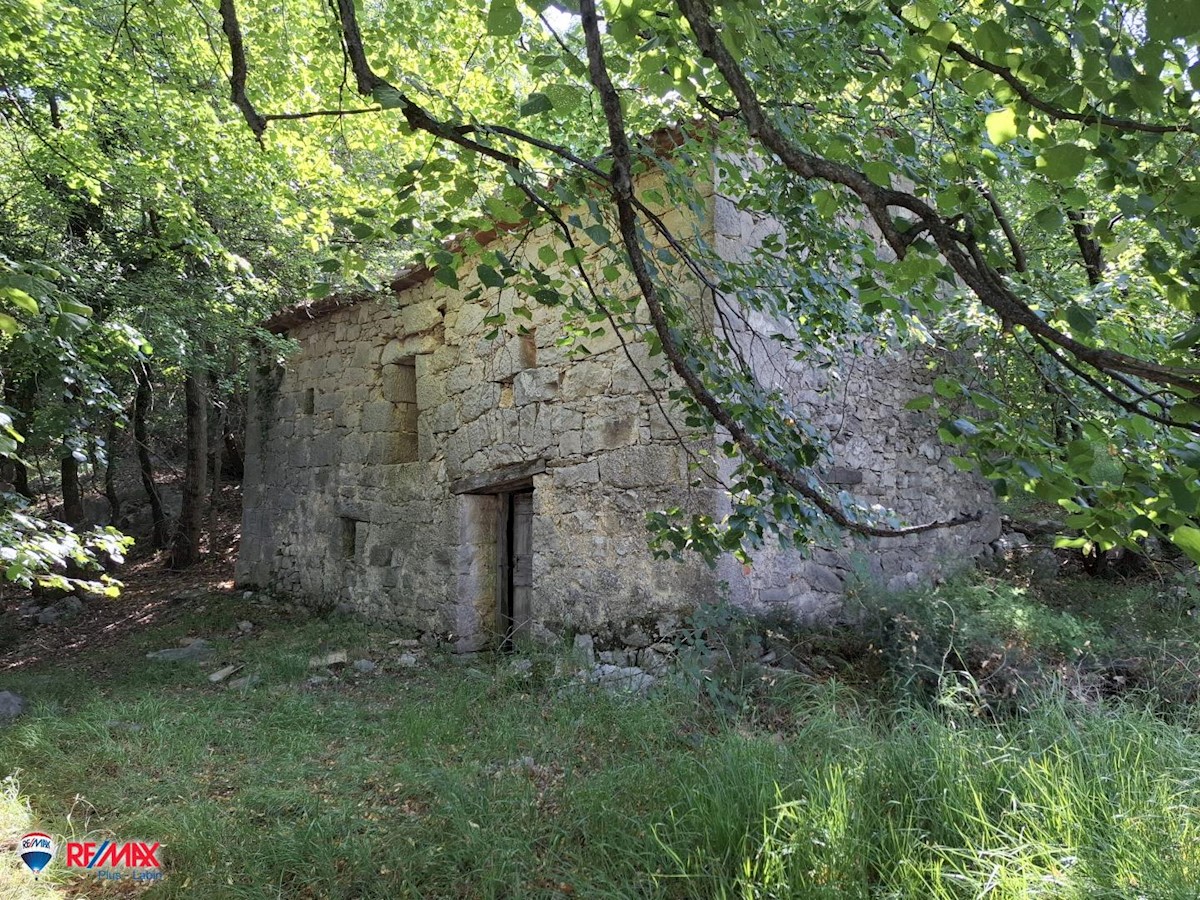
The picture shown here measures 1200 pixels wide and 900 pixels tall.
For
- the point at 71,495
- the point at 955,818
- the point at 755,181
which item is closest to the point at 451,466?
the point at 755,181

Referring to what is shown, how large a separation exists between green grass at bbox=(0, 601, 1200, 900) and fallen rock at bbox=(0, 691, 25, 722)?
0.27 metres

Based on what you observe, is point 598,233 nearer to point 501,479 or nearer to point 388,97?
point 388,97

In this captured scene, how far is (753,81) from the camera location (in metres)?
2.38

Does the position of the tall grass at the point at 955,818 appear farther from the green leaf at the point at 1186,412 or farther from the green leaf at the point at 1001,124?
the green leaf at the point at 1001,124

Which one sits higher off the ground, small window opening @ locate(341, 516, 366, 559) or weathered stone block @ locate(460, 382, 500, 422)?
weathered stone block @ locate(460, 382, 500, 422)

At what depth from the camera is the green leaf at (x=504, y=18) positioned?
151 cm

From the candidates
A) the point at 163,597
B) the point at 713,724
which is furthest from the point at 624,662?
the point at 163,597

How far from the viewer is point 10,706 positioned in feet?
14.5

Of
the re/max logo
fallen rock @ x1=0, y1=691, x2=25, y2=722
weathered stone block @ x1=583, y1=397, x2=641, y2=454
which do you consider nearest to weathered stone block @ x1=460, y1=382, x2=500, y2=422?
weathered stone block @ x1=583, y1=397, x2=641, y2=454

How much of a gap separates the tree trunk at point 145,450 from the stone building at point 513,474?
1358 millimetres

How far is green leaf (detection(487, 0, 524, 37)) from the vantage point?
151 cm

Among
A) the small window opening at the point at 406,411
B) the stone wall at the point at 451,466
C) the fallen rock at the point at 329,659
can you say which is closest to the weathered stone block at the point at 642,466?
the stone wall at the point at 451,466

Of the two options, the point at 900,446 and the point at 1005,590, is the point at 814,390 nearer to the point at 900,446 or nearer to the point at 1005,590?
the point at 900,446

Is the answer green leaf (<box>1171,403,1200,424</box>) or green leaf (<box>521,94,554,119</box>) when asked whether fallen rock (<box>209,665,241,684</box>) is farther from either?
green leaf (<box>1171,403,1200,424</box>)
